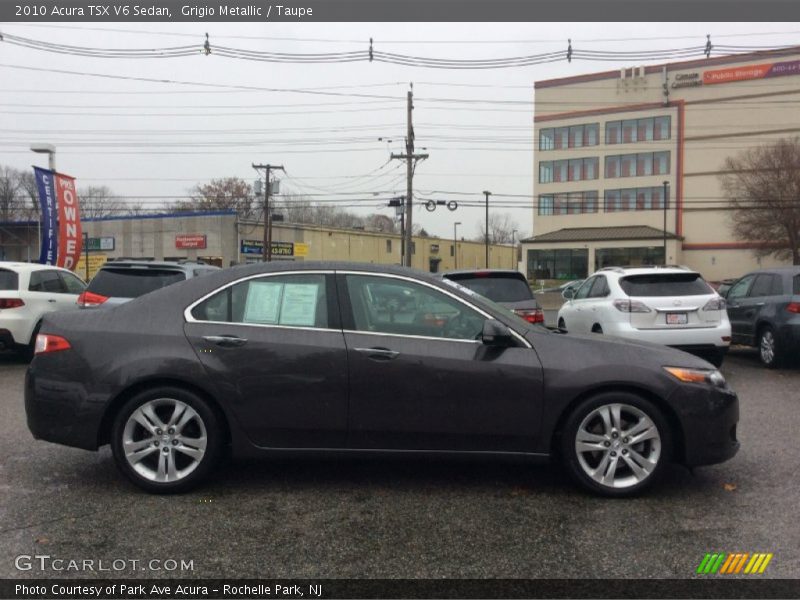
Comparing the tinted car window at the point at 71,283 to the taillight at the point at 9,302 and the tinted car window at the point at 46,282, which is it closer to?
the tinted car window at the point at 46,282

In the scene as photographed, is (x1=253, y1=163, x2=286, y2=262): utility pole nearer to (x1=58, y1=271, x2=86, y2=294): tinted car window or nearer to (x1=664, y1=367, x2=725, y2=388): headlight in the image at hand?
(x1=58, y1=271, x2=86, y2=294): tinted car window

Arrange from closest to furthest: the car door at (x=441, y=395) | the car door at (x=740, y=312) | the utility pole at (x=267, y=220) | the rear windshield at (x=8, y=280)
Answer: the car door at (x=441, y=395) < the rear windshield at (x=8, y=280) < the car door at (x=740, y=312) < the utility pole at (x=267, y=220)

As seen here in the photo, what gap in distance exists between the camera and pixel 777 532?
12.7 ft

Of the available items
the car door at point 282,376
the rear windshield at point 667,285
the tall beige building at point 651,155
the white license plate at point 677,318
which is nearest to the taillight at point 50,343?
the car door at point 282,376

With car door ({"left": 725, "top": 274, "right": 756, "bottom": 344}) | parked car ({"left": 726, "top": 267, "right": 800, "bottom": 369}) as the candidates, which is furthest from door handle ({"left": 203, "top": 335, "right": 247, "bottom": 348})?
car door ({"left": 725, "top": 274, "right": 756, "bottom": 344})

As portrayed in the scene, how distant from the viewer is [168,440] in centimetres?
445

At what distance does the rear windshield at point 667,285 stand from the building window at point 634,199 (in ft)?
195

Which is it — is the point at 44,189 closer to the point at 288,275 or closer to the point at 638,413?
the point at 288,275

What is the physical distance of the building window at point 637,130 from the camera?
64.9 m

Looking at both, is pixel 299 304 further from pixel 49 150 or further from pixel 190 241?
pixel 190 241

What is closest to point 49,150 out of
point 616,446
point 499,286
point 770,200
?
point 499,286

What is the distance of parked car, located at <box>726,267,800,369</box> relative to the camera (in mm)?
9695

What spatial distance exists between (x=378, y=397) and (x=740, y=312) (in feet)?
28.5

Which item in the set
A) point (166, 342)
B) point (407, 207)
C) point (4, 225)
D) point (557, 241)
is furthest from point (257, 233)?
point (166, 342)
